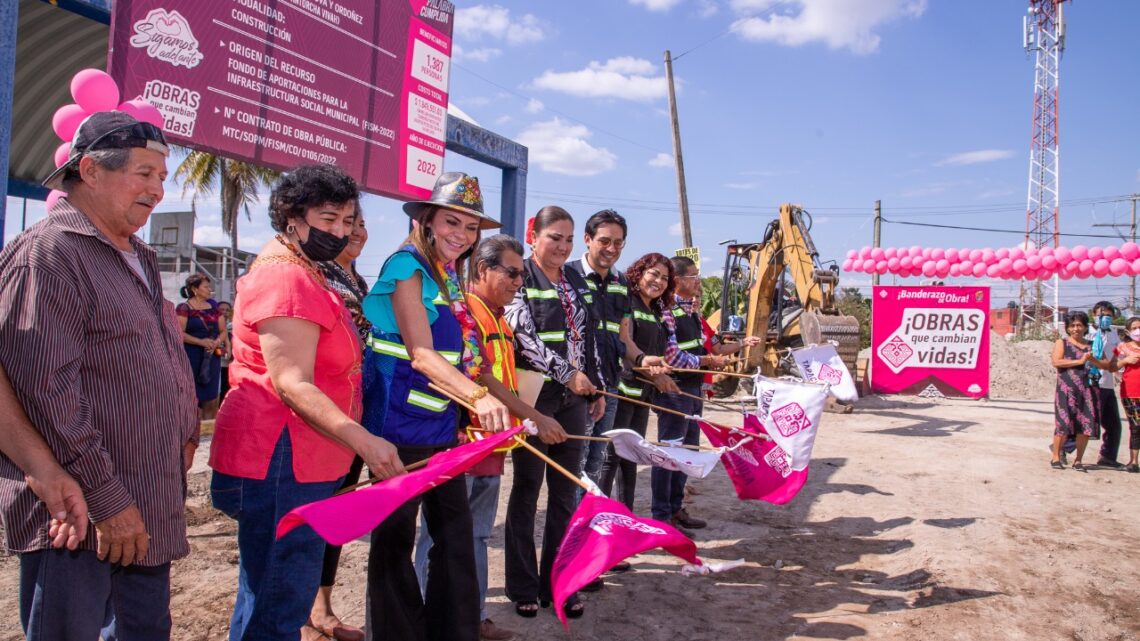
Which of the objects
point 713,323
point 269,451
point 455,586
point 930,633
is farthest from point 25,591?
point 713,323

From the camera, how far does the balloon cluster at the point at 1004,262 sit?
15414 mm

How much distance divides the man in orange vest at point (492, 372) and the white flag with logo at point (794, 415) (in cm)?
188

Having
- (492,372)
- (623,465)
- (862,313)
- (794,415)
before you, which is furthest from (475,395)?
(862,313)

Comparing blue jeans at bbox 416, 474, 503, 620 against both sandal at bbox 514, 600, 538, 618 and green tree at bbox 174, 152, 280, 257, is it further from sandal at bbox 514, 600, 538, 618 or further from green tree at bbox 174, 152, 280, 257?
green tree at bbox 174, 152, 280, 257

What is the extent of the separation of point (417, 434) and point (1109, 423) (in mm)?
8793

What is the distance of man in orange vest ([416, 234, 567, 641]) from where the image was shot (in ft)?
10.2

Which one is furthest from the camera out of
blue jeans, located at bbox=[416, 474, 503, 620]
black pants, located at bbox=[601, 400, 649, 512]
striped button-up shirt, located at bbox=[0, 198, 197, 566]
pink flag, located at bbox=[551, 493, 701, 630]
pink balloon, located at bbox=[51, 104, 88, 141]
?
black pants, located at bbox=[601, 400, 649, 512]

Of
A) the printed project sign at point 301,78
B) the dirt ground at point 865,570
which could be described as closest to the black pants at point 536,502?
the dirt ground at point 865,570

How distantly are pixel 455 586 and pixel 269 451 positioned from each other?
2.78 ft

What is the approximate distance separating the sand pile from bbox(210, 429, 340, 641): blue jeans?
1808 cm

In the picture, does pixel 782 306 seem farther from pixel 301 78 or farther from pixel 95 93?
pixel 95 93

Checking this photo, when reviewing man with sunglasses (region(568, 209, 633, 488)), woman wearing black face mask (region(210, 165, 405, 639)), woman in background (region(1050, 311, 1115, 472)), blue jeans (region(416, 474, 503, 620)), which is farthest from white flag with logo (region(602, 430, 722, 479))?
woman in background (region(1050, 311, 1115, 472))

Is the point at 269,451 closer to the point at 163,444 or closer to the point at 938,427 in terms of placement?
the point at 163,444

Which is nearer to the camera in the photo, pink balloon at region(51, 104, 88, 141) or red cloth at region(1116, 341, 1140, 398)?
pink balloon at region(51, 104, 88, 141)
